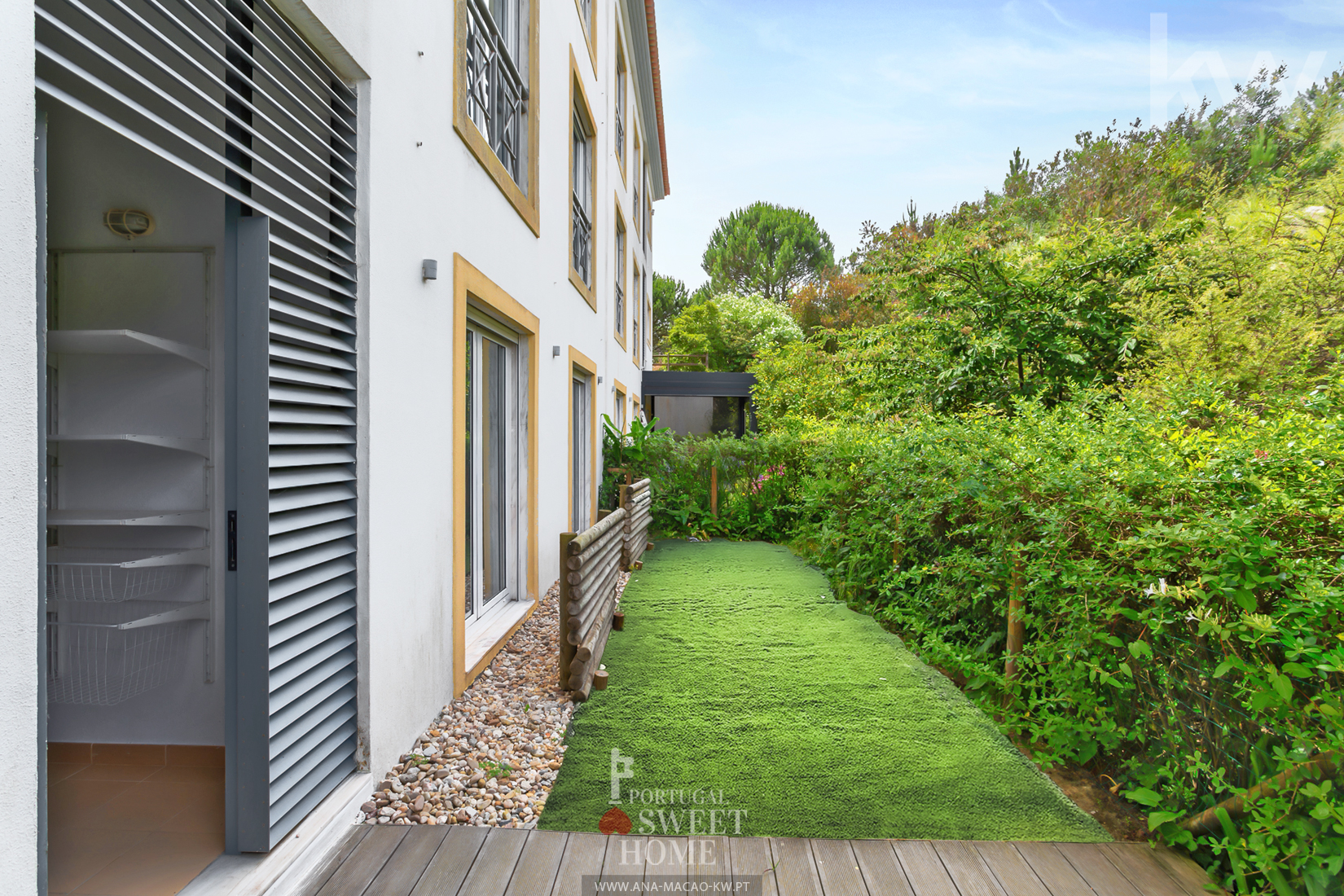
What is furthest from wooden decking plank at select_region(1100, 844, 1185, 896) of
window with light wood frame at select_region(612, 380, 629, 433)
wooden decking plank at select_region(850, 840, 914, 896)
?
window with light wood frame at select_region(612, 380, 629, 433)

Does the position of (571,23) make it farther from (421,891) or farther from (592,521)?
(421,891)

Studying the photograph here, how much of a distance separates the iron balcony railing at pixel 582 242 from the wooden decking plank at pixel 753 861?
20.7 feet

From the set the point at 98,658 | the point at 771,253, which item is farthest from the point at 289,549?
the point at 771,253

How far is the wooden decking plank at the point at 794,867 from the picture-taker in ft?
6.99

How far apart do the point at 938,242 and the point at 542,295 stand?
4238 mm

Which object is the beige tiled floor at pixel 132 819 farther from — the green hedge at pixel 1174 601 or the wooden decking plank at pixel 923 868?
the green hedge at pixel 1174 601

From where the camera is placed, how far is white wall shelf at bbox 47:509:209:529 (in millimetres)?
2589

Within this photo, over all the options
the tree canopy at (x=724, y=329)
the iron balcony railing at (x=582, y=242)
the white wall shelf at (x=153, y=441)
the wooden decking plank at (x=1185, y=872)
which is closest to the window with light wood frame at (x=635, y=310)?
the iron balcony railing at (x=582, y=242)

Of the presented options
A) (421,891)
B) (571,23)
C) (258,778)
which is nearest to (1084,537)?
(421,891)

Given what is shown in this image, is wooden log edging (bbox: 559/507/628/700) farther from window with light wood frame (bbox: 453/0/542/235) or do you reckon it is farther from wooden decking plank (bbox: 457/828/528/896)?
window with light wood frame (bbox: 453/0/542/235)

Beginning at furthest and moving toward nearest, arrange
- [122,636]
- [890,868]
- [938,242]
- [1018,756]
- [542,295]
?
[938,242] < [542,295] < [1018,756] < [122,636] < [890,868]

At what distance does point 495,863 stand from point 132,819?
4.49 ft

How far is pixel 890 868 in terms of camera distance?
224 cm

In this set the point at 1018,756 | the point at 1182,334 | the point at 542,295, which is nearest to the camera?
the point at 1018,756
